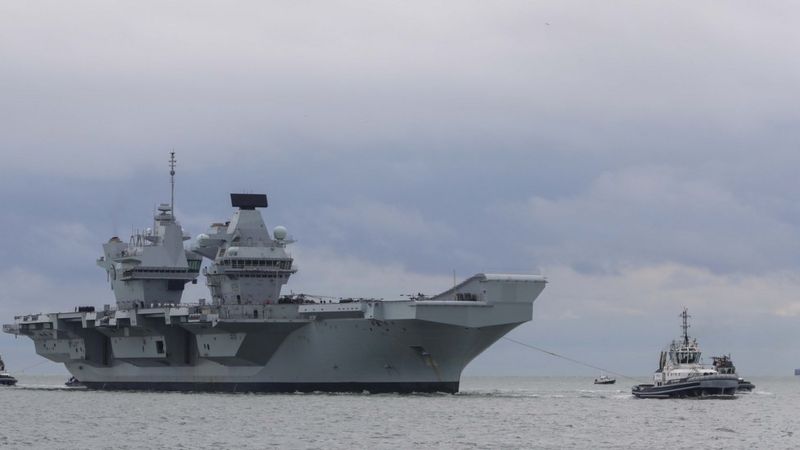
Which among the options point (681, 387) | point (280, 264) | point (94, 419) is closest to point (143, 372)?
point (280, 264)

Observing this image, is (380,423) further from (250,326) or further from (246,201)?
(246,201)

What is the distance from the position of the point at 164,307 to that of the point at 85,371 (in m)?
10.3

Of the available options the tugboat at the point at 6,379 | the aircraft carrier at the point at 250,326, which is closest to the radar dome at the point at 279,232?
the aircraft carrier at the point at 250,326

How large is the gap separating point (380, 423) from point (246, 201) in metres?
23.4

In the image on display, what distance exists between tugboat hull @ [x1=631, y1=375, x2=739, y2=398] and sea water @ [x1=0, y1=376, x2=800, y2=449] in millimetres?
582

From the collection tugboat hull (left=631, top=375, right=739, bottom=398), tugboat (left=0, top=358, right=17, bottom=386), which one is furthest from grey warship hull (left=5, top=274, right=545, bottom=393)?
tugboat (left=0, top=358, right=17, bottom=386)

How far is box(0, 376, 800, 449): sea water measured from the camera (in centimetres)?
3988

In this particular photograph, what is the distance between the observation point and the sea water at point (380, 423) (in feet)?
131

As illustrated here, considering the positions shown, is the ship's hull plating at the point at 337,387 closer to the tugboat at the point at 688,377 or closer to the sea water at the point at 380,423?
the sea water at the point at 380,423

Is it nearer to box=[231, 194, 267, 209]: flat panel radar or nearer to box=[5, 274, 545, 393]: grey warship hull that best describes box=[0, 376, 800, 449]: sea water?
box=[5, 274, 545, 393]: grey warship hull

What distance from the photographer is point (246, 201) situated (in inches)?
2596

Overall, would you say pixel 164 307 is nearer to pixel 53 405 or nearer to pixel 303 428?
pixel 53 405

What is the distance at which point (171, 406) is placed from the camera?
54.2 metres

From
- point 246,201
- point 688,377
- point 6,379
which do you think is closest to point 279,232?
point 246,201
